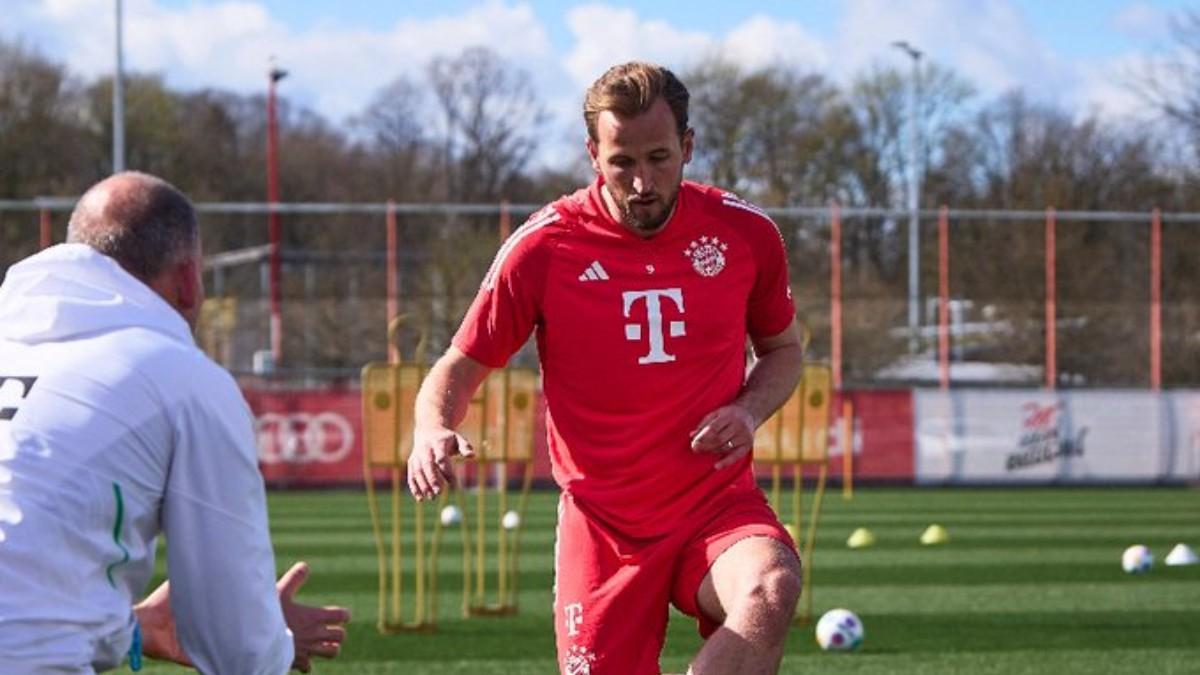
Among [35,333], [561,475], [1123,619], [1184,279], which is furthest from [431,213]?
[35,333]

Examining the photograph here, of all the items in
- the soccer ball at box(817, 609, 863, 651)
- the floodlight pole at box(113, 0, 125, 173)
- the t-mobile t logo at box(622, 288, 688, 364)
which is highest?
the floodlight pole at box(113, 0, 125, 173)

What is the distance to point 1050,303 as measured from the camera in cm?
3331

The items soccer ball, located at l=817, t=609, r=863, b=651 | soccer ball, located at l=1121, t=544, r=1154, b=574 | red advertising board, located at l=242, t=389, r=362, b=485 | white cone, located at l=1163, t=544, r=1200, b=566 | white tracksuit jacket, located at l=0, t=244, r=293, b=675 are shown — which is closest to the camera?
white tracksuit jacket, located at l=0, t=244, r=293, b=675

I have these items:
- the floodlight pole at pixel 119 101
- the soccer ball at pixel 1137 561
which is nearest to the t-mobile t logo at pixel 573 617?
the soccer ball at pixel 1137 561

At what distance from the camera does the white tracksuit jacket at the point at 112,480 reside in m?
3.74

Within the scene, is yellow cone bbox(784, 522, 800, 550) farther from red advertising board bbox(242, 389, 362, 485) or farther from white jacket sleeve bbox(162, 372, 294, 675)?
red advertising board bbox(242, 389, 362, 485)

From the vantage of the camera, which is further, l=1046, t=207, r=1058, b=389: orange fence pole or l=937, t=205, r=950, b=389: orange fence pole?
l=1046, t=207, r=1058, b=389: orange fence pole

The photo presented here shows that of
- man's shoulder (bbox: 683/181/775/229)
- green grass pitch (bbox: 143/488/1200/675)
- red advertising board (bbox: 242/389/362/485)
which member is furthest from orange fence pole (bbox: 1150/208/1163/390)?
man's shoulder (bbox: 683/181/775/229)

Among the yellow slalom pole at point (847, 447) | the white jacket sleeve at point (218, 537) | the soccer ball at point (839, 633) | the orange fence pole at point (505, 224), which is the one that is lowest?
the yellow slalom pole at point (847, 447)

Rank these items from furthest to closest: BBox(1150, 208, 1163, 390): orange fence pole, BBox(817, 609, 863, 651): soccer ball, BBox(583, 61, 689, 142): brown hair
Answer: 1. BBox(1150, 208, 1163, 390): orange fence pole
2. BBox(817, 609, 863, 651): soccer ball
3. BBox(583, 61, 689, 142): brown hair

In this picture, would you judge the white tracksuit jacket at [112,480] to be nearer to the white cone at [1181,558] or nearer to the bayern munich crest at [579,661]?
the bayern munich crest at [579,661]

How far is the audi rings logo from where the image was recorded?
28.8 meters

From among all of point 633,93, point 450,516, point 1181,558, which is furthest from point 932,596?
point 633,93

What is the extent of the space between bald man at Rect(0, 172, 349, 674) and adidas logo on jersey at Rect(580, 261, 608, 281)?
240cm
